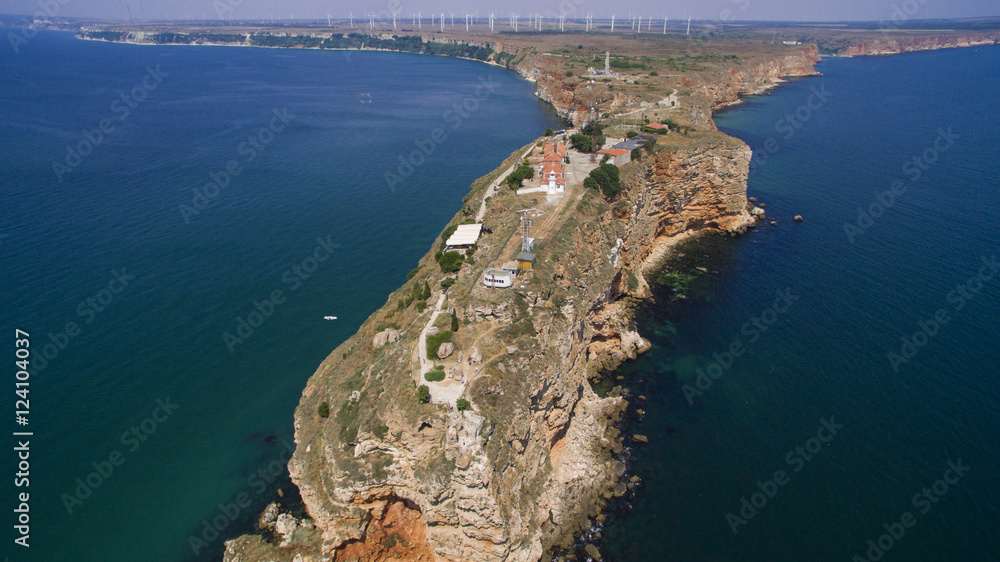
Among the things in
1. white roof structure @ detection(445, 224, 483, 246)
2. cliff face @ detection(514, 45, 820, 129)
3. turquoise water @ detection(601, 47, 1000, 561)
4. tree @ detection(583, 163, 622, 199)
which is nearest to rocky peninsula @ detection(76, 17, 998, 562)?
tree @ detection(583, 163, 622, 199)

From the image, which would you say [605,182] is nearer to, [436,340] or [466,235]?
[466,235]

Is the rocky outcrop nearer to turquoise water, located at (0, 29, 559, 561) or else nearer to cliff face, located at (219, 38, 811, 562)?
cliff face, located at (219, 38, 811, 562)

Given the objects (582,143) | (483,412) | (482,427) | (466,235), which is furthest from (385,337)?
(582,143)

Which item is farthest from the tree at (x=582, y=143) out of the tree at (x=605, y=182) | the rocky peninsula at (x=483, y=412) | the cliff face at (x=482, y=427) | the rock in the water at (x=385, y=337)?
the rock in the water at (x=385, y=337)

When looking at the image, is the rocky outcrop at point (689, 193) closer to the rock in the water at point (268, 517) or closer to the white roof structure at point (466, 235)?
the white roof structure at point (466, 235)

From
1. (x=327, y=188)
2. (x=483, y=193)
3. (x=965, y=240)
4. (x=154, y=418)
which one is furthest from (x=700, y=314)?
(x=327, y=188)

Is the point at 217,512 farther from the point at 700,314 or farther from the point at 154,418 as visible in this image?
the point at 700,314
